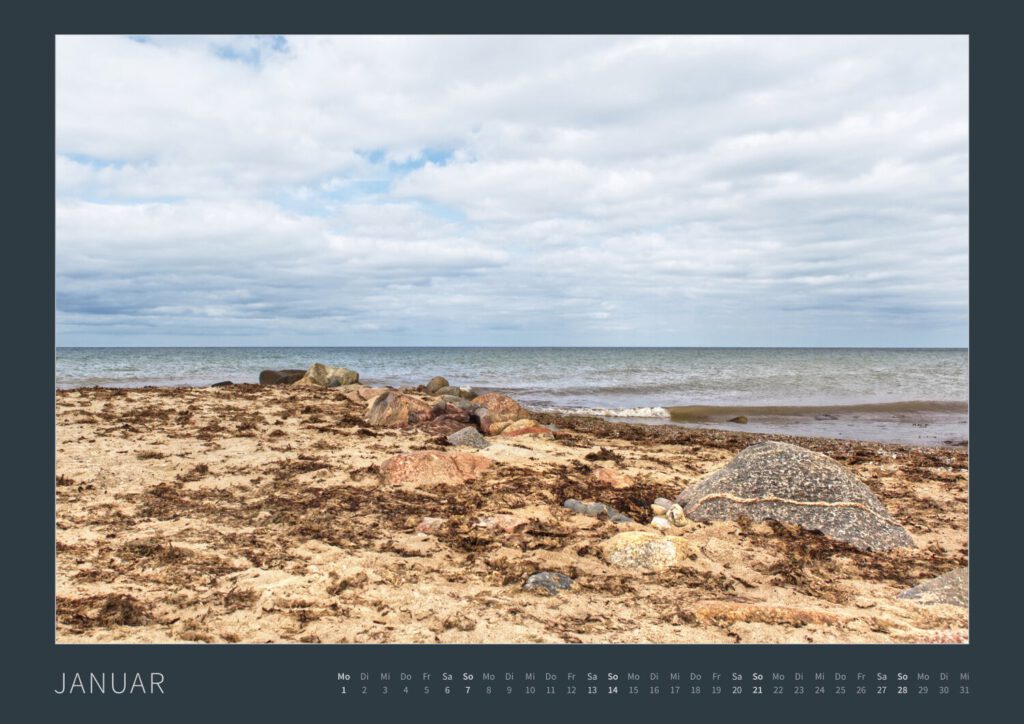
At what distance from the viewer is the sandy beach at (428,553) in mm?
3674

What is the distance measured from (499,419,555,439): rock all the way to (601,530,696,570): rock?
17.8 ft

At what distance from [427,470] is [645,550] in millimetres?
3167

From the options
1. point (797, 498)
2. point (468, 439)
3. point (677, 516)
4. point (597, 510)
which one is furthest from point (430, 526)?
point (468, 439)

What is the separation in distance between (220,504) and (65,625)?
2628 millimetres

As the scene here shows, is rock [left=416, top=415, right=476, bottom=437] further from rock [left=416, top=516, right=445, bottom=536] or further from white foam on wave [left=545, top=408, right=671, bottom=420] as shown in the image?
white foam on wave [left=545, top=408, right=671, bottom=420]

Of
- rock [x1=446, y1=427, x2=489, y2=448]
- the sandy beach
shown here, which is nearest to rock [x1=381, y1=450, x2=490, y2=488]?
the sandy beach

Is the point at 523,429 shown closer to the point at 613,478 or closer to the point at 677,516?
the point at 613,478

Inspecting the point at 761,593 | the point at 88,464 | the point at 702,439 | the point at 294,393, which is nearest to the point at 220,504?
the point at 88,464

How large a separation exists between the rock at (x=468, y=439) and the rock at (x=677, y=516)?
12.3 feet

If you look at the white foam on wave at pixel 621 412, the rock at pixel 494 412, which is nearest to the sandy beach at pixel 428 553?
the rock at pixel 494 412

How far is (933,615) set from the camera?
3.92 meters

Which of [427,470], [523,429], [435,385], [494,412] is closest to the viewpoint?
[427,470]

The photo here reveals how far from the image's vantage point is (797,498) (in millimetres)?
5980

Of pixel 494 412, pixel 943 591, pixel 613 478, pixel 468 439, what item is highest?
pixel 494 412
